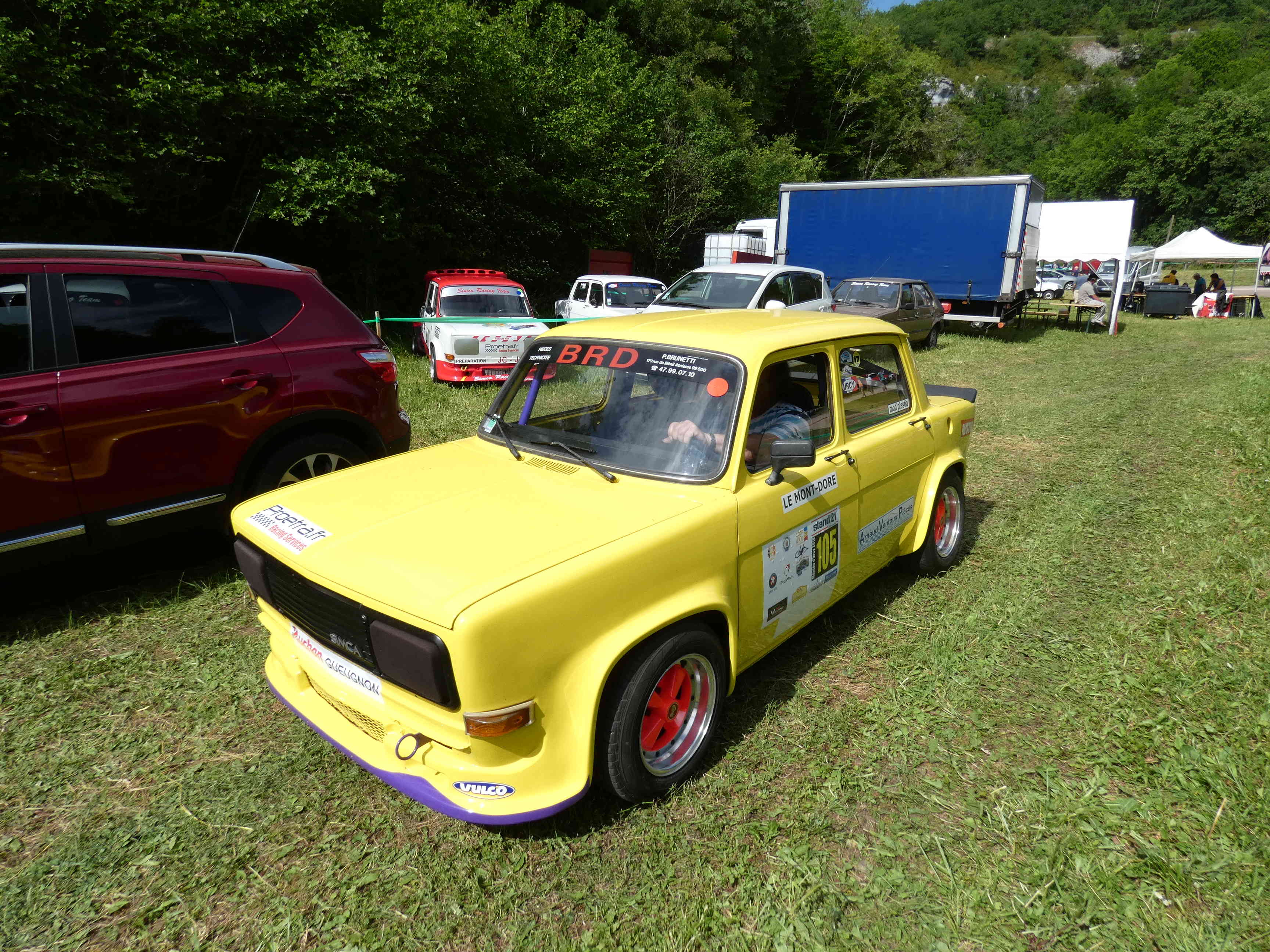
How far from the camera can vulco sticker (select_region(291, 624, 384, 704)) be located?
2404 millimetres

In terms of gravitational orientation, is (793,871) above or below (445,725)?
below

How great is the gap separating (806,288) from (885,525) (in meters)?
8.81

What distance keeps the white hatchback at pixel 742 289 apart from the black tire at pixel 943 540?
639 cm

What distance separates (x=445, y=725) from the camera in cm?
224

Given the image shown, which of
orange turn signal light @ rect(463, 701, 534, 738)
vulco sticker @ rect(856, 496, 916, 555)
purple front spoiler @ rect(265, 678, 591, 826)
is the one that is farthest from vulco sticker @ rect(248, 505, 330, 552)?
vulco sticker @ rect(856, 496, 916, 555)

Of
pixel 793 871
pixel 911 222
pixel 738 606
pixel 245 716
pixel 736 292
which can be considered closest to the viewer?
pixel 793 871

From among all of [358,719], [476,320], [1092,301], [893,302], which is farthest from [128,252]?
[1092,301]

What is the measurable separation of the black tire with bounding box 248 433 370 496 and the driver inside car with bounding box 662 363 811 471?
2533 mm

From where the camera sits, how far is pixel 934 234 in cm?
1598

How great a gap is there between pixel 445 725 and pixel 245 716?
1539mm

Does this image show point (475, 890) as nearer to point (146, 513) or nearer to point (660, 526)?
point (660, 526)

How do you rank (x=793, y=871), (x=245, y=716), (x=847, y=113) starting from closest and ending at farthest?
(x=793, y=871) → (x=245, y=716) → (x=847, y=113)

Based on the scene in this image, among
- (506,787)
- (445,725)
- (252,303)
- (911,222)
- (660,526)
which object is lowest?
(506,787)

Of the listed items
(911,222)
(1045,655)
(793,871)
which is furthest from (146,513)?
(911,222)
